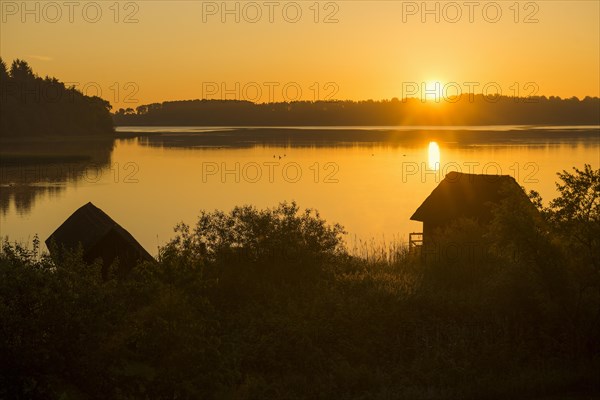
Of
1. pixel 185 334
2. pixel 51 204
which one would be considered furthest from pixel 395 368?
pixel 51 204

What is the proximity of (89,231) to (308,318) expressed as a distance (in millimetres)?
A: 12333

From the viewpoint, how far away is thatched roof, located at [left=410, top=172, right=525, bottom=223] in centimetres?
4066

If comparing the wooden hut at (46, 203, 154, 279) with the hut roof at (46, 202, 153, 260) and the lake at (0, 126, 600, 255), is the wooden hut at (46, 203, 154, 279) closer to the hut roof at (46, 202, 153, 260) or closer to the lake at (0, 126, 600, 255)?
the hut roof at (46, 202, 153, 260)

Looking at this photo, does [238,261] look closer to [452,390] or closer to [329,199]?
[452,390]

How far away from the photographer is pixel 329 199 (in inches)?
3127

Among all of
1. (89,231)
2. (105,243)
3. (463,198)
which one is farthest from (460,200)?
(89,231)

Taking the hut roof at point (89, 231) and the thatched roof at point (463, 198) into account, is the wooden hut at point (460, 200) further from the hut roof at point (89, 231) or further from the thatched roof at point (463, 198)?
the hut roof at point (89, 231)

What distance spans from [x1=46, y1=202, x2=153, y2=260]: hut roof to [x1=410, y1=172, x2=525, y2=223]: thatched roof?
18.5 metres

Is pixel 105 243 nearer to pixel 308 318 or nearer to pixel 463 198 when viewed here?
pixel 308 318

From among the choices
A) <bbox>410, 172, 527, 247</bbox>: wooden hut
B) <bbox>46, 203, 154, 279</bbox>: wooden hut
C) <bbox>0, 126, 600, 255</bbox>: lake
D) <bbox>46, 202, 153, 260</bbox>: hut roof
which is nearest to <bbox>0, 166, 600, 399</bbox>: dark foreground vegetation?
<bbox>46, 203, 154, 279</bbox>: wooden hut

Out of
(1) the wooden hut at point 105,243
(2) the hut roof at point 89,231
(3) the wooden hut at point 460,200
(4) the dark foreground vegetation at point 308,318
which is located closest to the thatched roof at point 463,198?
(3) the wooden hut at point 460,200

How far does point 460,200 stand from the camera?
41.7 metres

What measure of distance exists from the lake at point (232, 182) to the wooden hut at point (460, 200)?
979 centimetres

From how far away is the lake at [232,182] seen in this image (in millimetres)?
62503
